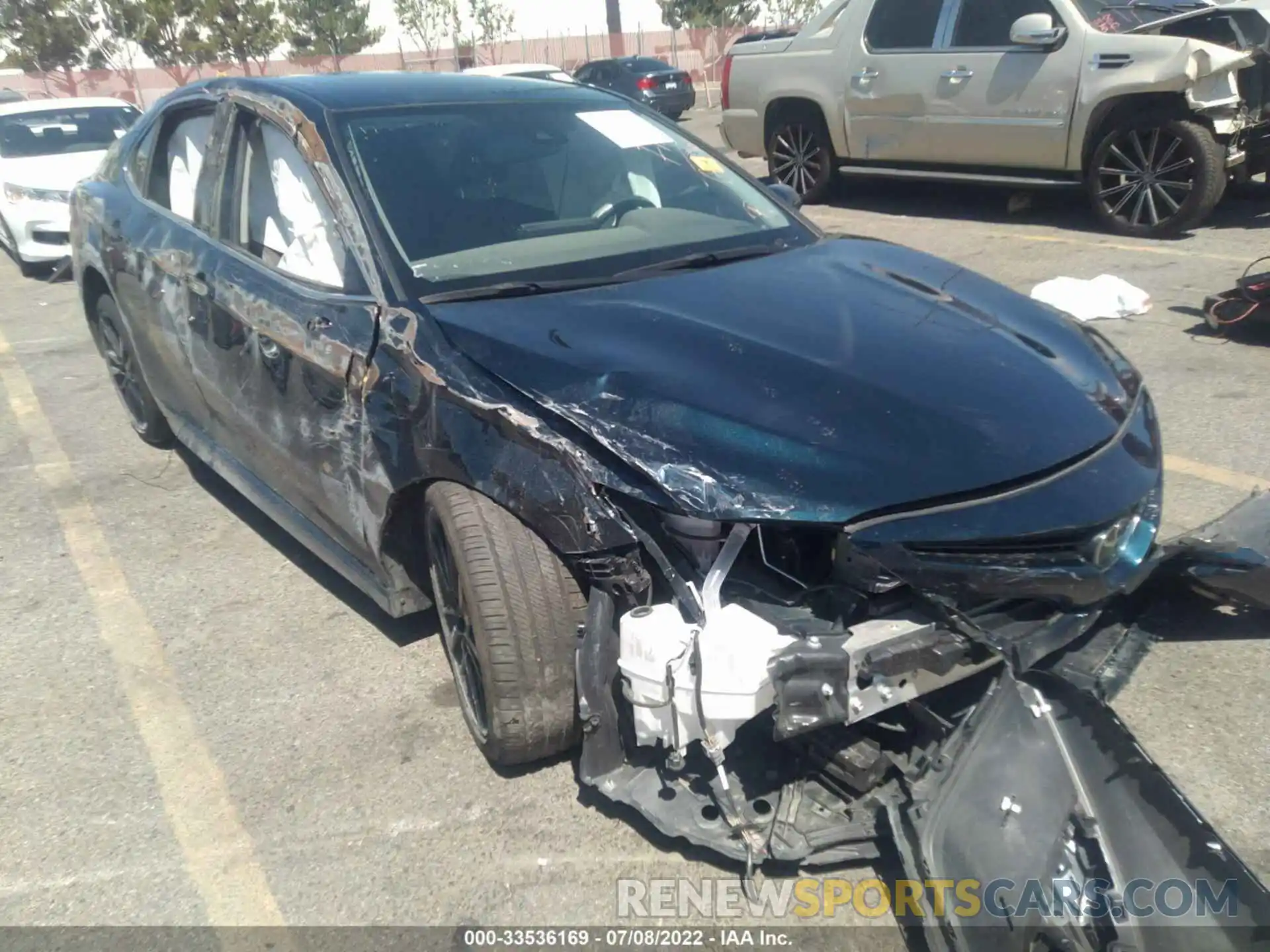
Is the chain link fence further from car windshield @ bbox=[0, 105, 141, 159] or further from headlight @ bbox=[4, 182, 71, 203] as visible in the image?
headlight @ bbox=[4, 182, 71, 203]

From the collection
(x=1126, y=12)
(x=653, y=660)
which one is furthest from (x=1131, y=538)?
(x=1126, y=12)

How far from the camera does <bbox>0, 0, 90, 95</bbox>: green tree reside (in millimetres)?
35906

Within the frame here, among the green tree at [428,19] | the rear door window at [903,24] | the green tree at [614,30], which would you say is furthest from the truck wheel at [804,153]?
the green tree at [428,19]

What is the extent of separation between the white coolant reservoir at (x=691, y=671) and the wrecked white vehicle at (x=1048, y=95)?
22.4 ft

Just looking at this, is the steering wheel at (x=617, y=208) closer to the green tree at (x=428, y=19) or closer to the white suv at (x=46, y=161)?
the white suv at (x=46, y=161)

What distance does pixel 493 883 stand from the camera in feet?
8.41

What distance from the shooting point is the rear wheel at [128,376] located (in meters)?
5.09

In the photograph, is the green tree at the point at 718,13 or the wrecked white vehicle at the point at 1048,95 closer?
the wrecked white vehicle at the point at 1048,95

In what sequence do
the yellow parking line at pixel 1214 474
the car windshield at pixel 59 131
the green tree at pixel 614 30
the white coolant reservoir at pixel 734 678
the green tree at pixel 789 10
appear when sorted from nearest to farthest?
the white coolant reservoir at pixel 734 678 → the yellow parking line at pixel 1214 474 → the car windshield at pixel 59 131 → the green tree at pixel 614 30 → the green tree at pixel 789 10

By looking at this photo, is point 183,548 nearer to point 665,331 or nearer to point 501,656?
point 501,656

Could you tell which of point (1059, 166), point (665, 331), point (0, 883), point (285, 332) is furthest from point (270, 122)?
point (1059, 166)

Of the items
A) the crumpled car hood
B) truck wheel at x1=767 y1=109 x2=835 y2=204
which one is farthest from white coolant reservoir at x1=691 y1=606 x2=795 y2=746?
truck wheel at x1=767 y1=109 x2=835 y2=204

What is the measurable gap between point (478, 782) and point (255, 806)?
579 mm

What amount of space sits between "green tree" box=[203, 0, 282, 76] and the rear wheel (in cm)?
3258
